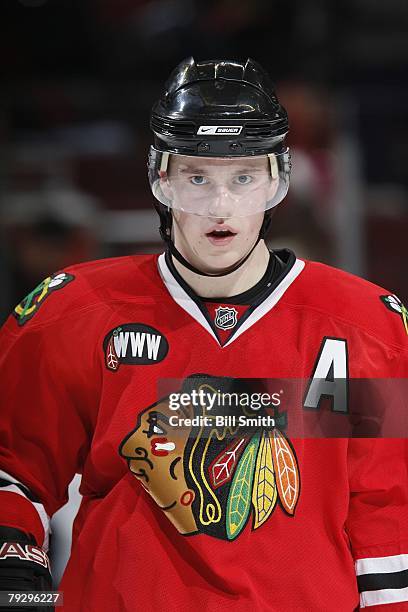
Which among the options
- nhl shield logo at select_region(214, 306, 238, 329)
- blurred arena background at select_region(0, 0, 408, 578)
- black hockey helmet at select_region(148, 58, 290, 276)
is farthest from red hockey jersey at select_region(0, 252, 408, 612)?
blurred arena background at select_region(0, 0, 408, 578)

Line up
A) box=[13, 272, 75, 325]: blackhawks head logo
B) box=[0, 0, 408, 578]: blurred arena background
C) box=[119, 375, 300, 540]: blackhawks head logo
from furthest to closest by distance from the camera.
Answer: box=[0, 0, 408, 578]: blurred arena background < box=[13, 272, 75, 325]: blackhawks head logo < box=[119, 375, 300, 540]: blackhawks head logo

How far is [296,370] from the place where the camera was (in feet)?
4.74

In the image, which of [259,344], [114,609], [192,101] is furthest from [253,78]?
[114,609]

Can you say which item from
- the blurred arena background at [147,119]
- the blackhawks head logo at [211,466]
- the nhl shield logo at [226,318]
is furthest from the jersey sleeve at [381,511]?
the blurred arena background at [147,119]

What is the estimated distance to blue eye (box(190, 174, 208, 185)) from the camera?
143cm

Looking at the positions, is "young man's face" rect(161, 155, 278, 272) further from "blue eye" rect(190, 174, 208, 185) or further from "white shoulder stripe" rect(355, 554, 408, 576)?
"white shoulder stripe" rect(355, 554, 408, 576)

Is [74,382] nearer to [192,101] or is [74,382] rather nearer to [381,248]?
[192,101]

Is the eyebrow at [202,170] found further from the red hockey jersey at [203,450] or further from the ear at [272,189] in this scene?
the red hockey jersey at [203,450]

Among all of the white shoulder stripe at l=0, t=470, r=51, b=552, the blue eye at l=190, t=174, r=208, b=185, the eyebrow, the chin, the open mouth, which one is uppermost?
the eyebrow

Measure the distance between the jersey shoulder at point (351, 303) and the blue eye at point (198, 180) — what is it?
7.6 inches

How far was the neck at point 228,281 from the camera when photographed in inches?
58.3

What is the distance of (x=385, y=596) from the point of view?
1.44 metres

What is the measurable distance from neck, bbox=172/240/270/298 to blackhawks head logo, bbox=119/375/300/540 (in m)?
0.12

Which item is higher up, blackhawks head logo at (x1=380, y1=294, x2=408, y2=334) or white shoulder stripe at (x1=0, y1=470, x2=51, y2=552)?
blackhawks head logo at (x1=380, y1=294, x2=408, y2=334)
